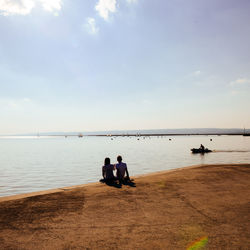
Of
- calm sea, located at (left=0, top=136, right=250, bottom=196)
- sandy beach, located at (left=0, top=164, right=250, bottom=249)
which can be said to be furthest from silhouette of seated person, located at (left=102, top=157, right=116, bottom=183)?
calm sea, located at (left=0, top=136, right=250, bottom=196)

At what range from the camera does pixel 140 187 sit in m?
9.89

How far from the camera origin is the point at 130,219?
591 cm

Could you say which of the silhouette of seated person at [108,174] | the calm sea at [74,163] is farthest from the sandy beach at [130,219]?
the calm sea at [74,163]

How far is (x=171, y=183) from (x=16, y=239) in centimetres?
758

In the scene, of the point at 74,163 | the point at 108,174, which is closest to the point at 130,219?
the point at 108,174

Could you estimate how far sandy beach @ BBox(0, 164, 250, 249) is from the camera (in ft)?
15.1

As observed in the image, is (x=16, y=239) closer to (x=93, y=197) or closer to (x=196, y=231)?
(x=93, y=197)

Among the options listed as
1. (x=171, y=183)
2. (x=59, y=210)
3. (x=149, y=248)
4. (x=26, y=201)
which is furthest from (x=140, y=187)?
(x=149, y=248)

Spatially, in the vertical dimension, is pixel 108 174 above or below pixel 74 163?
above

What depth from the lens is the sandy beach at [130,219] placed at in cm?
461

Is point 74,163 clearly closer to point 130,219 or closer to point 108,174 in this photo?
point 108,174

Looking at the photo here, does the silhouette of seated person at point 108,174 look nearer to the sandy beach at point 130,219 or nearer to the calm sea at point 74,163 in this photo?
the sandy beach at point 130,219

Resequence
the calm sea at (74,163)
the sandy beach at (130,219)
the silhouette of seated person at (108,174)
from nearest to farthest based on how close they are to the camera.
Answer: the sandy beach at (130,219), the silhouette of seated person at (108,174), the calm sea at (74,163)

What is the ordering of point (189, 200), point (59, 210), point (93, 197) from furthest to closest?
1. point (93, 197)
2. point (189, 200)
3. point (59, 210)
